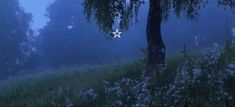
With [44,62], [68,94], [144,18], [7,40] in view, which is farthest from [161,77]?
[144,18]

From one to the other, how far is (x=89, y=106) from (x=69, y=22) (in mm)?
45595

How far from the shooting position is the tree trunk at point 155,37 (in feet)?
51.6

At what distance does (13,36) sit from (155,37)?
37.7 m

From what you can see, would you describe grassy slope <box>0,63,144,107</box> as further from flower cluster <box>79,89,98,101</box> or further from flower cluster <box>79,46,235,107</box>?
flower cluster <box>79,46,235,107</box>

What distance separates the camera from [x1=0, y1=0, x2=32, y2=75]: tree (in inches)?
1994

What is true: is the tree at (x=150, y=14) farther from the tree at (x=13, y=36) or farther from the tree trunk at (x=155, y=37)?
the tree at (x=13, y=36)

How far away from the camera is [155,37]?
16.1 meters

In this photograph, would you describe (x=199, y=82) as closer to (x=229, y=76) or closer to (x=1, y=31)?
(x=229, y=76)

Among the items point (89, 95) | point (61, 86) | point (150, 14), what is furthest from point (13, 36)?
point (89, 95)

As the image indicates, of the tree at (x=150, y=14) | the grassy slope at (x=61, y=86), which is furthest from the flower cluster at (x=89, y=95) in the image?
the tree at (x=150, y=14)

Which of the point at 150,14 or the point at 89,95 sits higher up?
the point at 150,14

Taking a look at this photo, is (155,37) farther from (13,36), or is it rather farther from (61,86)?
(13,36)

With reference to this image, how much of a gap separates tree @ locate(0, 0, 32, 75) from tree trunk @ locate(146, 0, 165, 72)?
35.2 metres

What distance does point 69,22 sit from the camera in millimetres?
57938
